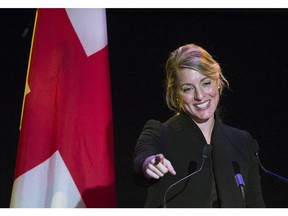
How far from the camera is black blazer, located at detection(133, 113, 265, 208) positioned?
1557mm

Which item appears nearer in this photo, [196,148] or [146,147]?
[146,147]

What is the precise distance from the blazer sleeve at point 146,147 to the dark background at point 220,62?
548 mm

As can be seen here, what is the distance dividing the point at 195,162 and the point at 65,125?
0.50 metres

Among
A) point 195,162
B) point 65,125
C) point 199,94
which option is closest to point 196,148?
point 195,162

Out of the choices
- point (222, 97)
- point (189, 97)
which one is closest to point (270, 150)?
point (222, 97)

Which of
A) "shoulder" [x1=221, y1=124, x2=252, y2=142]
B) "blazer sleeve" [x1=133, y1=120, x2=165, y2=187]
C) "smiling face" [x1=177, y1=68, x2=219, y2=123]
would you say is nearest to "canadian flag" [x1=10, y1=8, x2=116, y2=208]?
"blazer sleeve" [x1=133, y1=120, x2=165, y2=187]

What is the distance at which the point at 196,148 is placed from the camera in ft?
5.50

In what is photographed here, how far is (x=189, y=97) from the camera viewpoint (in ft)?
5.82

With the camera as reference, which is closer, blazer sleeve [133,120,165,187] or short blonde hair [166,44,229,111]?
blazer sleeve [133,120,165,187]

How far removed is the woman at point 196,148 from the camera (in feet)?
5.13

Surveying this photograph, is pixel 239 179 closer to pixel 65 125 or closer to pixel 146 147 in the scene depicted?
pixel 146 147

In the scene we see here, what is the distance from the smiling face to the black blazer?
0.05 metres

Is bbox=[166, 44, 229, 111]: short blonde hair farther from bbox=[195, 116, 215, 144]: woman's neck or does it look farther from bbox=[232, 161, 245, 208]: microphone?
bbox=[232, 161, 245, 208]: microphone

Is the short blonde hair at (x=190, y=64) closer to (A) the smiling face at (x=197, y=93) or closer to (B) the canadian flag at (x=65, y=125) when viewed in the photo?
(A) the smiling face at (x=197, y=93)
